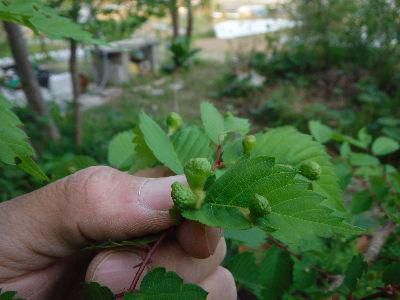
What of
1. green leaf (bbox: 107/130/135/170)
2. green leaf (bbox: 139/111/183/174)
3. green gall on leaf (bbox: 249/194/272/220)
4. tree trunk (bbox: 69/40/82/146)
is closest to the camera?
green gall on leaf (bbox: 249/194/272/220)

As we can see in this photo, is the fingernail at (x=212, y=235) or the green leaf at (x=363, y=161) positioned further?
the green leaf at (x=363, y=161)

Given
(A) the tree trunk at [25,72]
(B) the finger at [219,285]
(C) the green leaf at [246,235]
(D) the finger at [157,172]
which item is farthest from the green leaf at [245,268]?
(A) the tree trunk at [25,72]

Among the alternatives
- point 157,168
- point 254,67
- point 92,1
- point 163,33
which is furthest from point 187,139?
point 163,33

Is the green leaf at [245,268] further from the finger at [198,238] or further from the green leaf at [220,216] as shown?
the green leaf at [220,216]

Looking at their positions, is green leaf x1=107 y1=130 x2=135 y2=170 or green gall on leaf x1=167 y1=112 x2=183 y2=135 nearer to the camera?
green gall on leaf x1=167 y1=112 x2=183 y2=135

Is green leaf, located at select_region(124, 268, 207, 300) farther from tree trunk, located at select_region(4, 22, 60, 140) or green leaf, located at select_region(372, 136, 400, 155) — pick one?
tree trunk, located at select_region(4, 22, 60, 140)

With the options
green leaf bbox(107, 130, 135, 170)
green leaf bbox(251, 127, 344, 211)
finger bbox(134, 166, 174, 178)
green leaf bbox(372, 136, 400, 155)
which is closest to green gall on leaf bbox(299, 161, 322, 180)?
green leaf bbox(251, 127, 344, 211)
